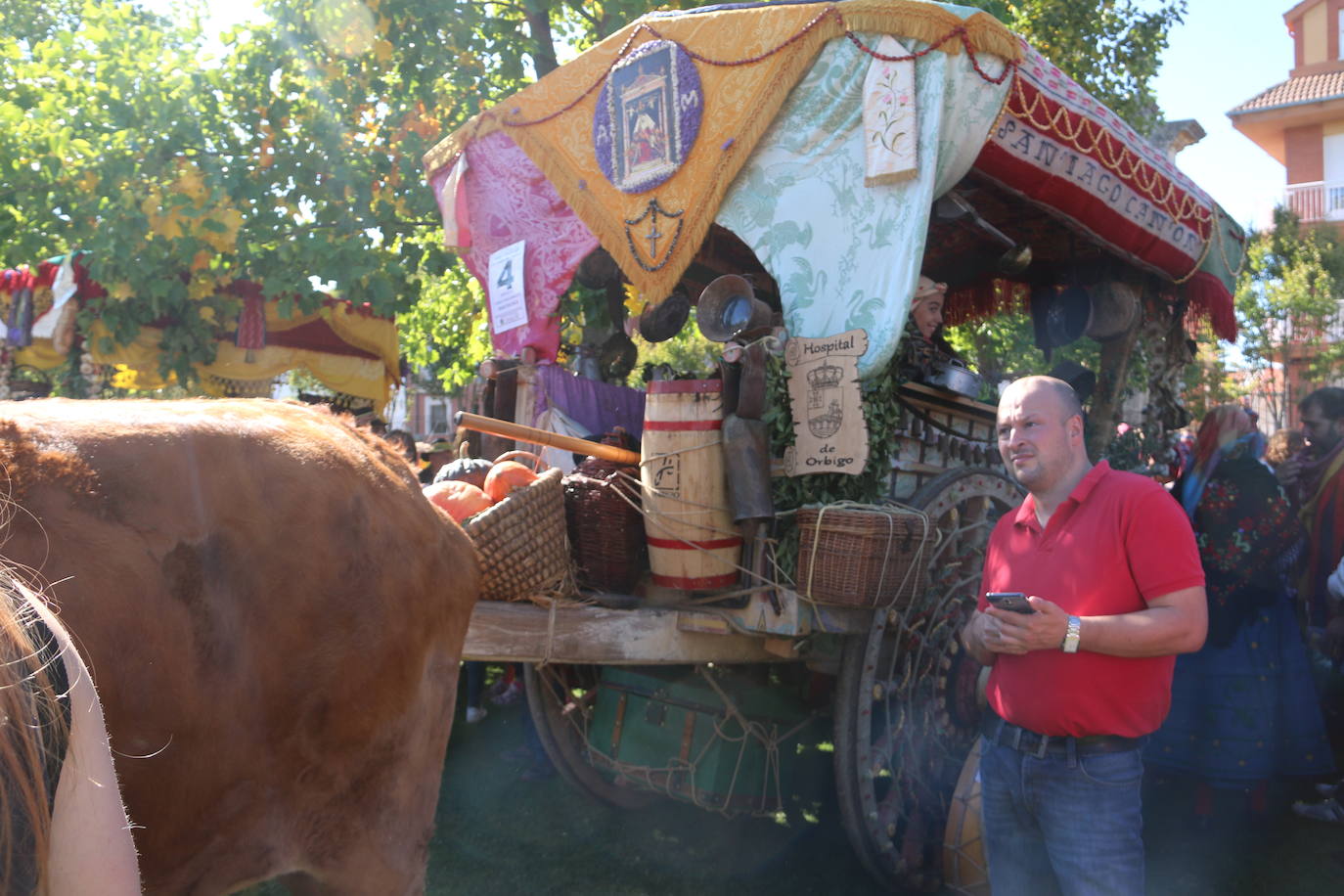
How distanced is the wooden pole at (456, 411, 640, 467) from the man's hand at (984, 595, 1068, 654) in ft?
5.36

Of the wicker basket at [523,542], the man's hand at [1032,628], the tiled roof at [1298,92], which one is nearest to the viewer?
the man's hand at [1032,628]

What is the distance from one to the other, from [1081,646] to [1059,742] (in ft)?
0.92

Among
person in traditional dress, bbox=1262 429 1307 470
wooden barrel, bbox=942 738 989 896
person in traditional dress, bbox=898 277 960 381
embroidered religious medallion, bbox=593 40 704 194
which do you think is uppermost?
embroidered religious medallion, bbox=593 40 704 194

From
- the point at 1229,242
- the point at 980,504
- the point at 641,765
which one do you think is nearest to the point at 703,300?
the point at 980,504

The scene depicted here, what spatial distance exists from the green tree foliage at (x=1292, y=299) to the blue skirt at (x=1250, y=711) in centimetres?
1472

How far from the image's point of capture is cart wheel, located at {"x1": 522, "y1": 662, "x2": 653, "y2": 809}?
443 centimetres

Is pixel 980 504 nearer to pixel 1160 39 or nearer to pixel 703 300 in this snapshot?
pixel 703 300

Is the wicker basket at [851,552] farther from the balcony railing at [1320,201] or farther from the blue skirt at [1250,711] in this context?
the balcony railing at [1320,201]

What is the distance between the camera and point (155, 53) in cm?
791

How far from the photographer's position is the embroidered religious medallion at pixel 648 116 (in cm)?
420

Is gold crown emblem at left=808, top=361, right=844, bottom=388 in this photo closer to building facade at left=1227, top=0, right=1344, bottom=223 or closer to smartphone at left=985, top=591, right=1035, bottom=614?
smartphone at left=985, top=591, right=1035, bottom=614

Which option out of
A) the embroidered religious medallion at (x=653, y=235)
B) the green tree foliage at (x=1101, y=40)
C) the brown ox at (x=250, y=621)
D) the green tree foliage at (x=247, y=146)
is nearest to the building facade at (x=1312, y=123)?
the green tree foliage at (x=1101, y=40)

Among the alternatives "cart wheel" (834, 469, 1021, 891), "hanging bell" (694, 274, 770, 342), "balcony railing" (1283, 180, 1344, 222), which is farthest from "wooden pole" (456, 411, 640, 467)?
"balcony railing" (1283, 180, 1344, 222)

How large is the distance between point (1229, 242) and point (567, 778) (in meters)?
4.75
